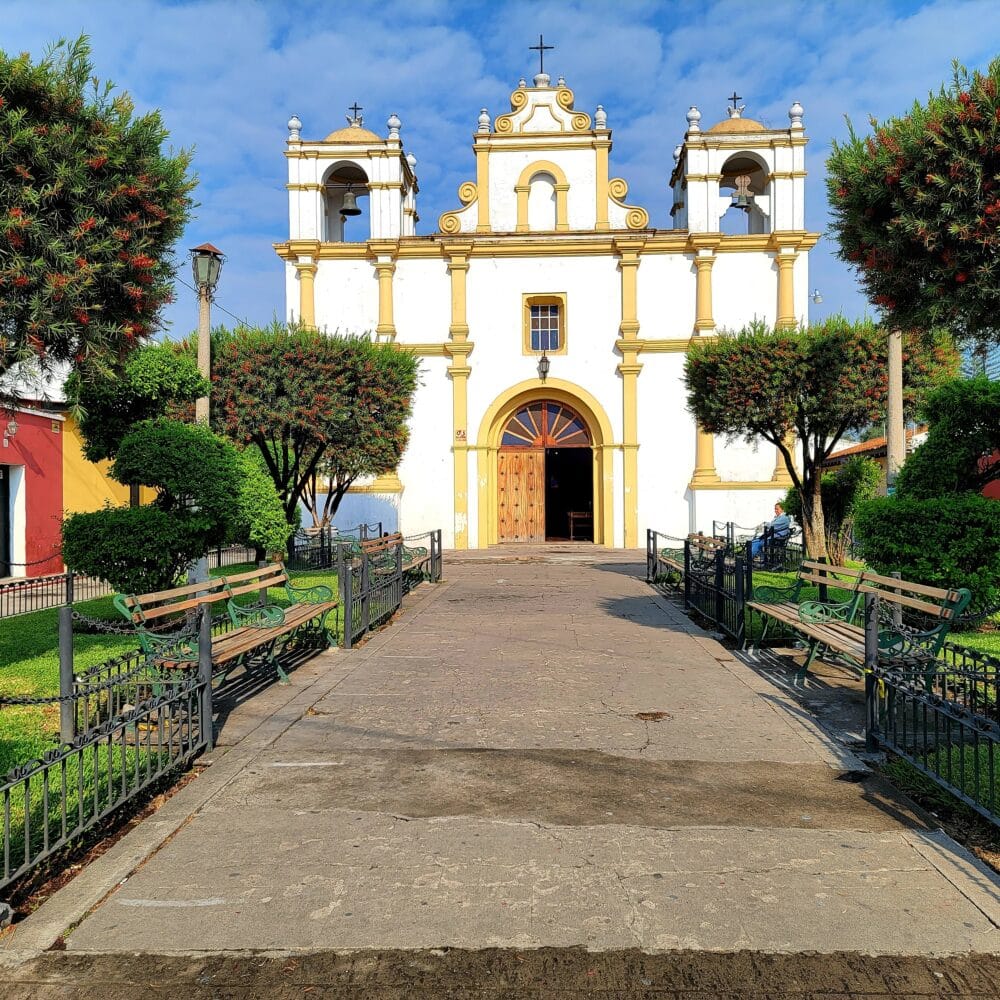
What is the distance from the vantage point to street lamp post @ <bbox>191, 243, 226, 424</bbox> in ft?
34.3

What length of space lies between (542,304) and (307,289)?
22.0 feet

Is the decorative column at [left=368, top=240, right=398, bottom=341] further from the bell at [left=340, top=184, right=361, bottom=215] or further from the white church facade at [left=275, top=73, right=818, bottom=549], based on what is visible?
the bell at [left=340, top=184, right=361, bottom=215]

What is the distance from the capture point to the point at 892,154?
6504mm

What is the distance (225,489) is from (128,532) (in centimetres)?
111

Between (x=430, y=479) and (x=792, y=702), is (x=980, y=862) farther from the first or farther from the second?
(x=430, y=479)

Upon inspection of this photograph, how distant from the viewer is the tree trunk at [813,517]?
15.3 metres

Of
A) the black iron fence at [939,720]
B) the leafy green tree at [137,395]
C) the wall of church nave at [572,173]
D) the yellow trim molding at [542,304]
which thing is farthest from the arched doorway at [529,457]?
the black iron fence at [939,720]

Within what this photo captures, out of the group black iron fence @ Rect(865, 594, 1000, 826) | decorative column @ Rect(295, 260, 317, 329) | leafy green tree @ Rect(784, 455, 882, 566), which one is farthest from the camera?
decorative column @ Rect(295, 260, 317, 329)

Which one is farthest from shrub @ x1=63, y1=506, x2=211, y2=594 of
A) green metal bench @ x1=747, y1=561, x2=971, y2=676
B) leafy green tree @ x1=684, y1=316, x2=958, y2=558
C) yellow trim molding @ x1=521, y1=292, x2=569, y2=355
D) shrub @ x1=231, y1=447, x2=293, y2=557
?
yellow trim molding @ x1=521, y1=292, x2=569, y2=355

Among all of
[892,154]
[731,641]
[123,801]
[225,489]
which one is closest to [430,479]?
[225,489]

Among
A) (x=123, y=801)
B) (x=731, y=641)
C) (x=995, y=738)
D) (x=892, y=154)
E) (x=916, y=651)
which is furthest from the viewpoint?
(x=731, y=641)

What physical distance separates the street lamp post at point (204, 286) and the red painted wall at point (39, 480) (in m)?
7.02

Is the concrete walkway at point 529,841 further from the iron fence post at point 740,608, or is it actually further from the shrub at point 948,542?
the shrub at point 948,542

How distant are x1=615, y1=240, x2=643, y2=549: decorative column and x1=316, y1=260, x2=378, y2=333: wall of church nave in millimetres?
7049
